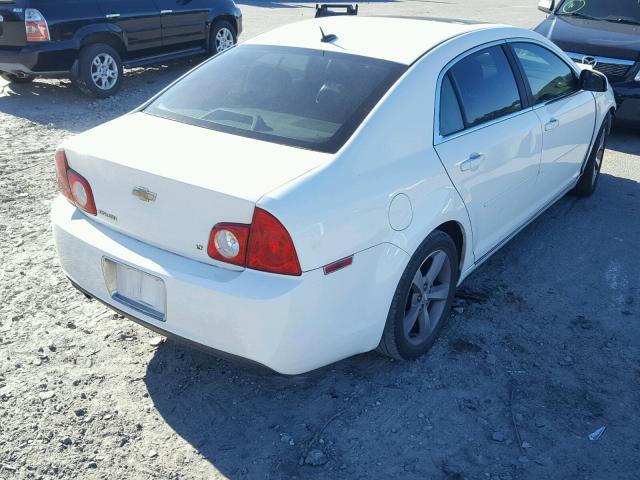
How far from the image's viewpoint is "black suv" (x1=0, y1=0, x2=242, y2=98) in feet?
27.3

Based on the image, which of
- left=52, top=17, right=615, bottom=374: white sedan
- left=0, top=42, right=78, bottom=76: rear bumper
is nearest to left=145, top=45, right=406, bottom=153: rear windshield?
left=52, top=17, right=615, bottom=374: white sedan

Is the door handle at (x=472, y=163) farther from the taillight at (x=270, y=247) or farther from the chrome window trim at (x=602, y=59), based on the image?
the chrome window trim at (x=602, y=59)

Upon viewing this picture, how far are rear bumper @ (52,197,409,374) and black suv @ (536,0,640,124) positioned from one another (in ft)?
18.7

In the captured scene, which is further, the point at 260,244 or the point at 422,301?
the point at 422,301

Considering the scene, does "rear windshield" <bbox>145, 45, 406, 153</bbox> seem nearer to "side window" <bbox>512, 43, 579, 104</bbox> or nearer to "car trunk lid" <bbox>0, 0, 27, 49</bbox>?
"side window" <bbox>512, 43, 579, 104</bbox>

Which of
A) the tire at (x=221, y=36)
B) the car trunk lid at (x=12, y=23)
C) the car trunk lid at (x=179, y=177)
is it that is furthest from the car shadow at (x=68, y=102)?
the car trunk lid at (x=179, y=177)

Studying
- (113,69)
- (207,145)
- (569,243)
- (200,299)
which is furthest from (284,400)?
(113,69)

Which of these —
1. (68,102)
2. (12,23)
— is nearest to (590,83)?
(68,102)

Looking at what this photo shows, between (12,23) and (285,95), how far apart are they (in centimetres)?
597

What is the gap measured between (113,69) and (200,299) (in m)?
6.90

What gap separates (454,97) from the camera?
387cm

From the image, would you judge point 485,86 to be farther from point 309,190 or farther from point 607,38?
point 607,38

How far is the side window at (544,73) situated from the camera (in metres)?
4.71

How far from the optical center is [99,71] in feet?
29.3
